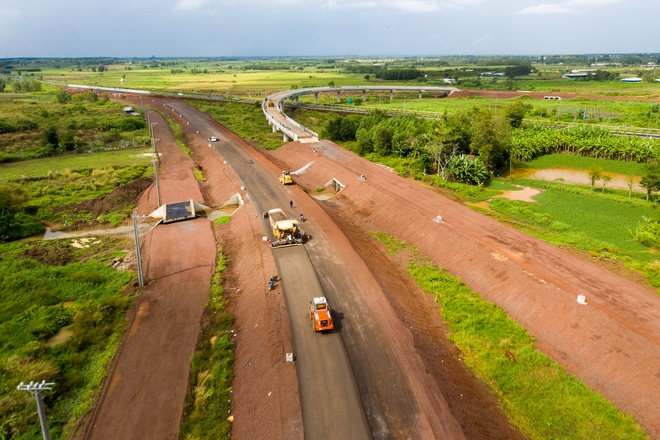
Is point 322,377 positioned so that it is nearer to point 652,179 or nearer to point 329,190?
point 329,190

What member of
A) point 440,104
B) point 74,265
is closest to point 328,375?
point 74,265

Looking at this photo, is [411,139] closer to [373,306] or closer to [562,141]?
[562,141]

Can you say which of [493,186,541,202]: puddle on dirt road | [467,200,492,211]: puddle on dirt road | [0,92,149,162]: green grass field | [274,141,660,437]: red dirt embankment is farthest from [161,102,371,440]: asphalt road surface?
[0,92,149,162]: green grass field

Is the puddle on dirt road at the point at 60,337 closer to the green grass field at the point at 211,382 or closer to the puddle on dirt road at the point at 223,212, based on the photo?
the green grass field at the point at 211,382

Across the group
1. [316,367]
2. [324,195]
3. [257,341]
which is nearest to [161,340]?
[257,341]

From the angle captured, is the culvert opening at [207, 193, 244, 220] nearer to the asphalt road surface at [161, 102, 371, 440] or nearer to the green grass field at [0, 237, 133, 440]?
the green grass field at [0, 237, 133, 440]

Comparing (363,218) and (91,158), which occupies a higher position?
(91,158)

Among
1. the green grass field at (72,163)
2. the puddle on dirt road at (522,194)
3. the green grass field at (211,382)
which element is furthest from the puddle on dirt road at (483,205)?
the green grass field at (72,163)
